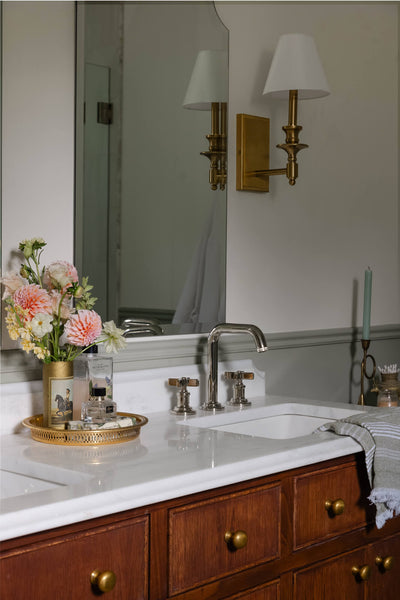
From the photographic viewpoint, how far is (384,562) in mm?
1822

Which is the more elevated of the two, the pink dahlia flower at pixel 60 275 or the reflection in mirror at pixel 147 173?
the reflection in mirror at pixel 147 173

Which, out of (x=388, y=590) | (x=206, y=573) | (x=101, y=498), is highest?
(x=101, y=498)

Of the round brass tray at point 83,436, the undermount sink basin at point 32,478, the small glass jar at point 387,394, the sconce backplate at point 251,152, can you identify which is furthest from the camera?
the small glass jar at point 387,394

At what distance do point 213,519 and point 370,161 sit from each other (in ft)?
5.60

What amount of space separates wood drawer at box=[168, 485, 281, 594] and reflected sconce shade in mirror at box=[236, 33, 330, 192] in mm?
1003

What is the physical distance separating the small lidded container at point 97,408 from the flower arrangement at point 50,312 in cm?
10

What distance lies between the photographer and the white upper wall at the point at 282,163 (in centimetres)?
173

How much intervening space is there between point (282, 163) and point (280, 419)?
0.76m

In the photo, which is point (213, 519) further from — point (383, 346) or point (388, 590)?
point (383, 346)

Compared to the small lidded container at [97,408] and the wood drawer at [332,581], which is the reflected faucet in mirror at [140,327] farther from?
the wood drawer at [332,581]

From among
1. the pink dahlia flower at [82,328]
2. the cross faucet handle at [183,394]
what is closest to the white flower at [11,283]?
the pink dahlia flower at [82,328]

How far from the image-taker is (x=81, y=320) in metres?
1.62

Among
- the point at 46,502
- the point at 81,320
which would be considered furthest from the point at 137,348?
the point at 46,502

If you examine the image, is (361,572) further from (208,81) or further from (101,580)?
(208,81)
